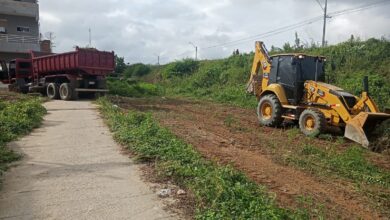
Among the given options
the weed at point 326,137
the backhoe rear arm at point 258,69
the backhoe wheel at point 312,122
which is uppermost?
the backhoe rear arm at point 258,69

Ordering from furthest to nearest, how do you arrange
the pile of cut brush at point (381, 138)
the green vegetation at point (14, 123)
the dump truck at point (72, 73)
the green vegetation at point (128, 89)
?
the green vegetation at point (128, 89) → the dump truck at point (72, 73) → the pile of cut brush at point (381, 138) → the green vegetation at point (14, 123)

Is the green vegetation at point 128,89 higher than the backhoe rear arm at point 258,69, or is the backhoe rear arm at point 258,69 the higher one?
the backhoe rear arm at point 258,69

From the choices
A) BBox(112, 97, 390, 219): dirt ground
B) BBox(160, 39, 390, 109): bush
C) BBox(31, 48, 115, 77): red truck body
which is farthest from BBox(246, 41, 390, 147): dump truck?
BBox(31, 48, 115, 77): red truck body

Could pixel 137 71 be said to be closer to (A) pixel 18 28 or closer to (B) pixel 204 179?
(A) pixel 18 28

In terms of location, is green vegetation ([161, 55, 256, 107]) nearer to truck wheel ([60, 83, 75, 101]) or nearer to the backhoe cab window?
truck wheel ([60, 83, 75, 101])

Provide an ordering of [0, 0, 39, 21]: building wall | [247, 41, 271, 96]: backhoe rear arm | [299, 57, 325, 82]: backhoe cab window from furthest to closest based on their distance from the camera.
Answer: [0, 0, 39, 21]: building wall, [247, 41, 271, 96]: backhoe rear arm, [299, 57, 325, 82]: backhoe cab window

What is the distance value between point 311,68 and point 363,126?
3.14 m

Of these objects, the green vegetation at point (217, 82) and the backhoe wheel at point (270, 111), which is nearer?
the backhoe wheel at point (270, 111)

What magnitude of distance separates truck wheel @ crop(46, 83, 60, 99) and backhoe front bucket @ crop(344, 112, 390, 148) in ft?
50.7

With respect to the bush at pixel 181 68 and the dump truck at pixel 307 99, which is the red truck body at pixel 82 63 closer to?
the dump truck at pixel 307 99

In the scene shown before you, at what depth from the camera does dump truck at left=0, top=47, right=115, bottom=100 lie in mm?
21156

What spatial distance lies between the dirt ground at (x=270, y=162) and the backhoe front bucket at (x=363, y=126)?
1.20ft

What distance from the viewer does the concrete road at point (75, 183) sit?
5863 mm

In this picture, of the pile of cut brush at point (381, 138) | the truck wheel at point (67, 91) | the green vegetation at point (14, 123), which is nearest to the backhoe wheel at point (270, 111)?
the pile of cut brush at point (381, 138)
